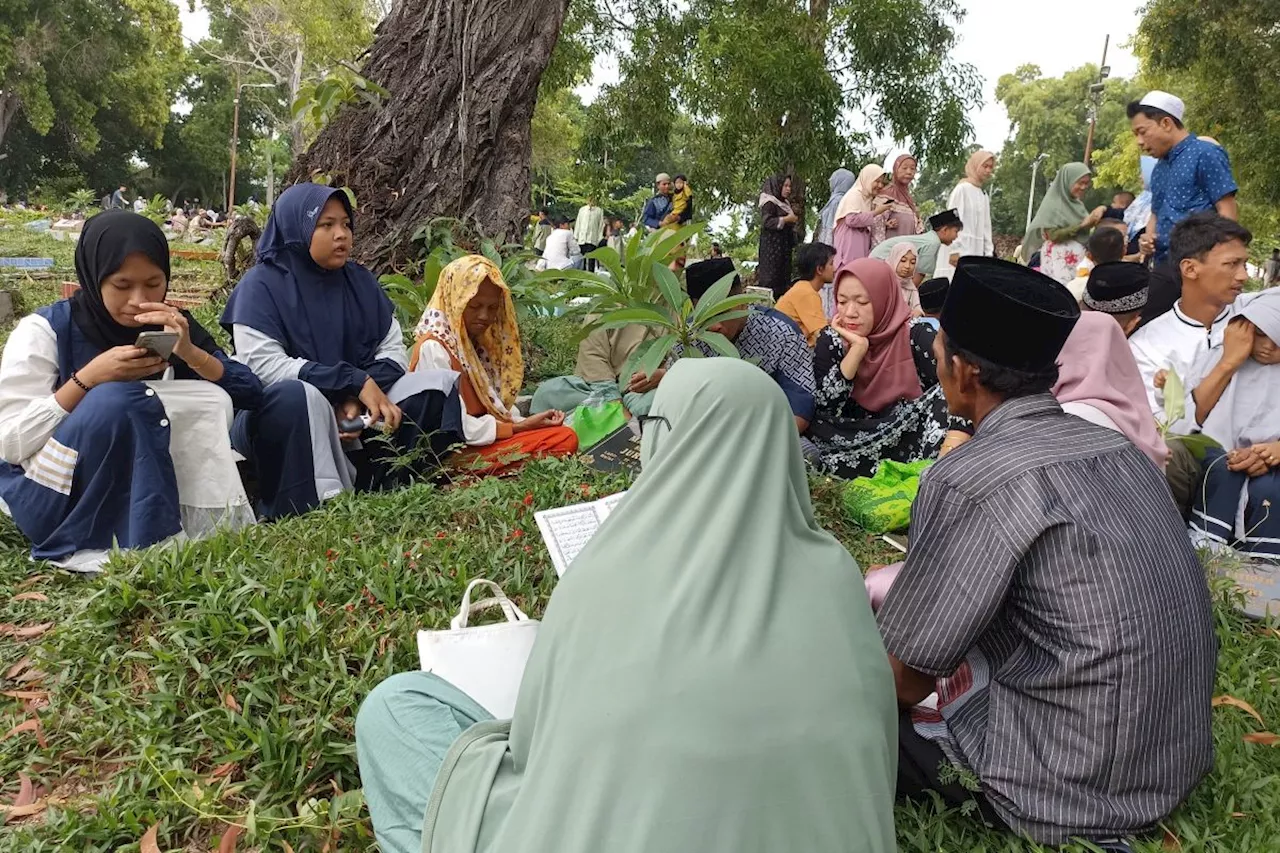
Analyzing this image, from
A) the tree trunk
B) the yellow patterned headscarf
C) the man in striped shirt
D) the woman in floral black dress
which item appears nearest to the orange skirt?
the yellow patterned headscarf

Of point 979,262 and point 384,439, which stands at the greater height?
point 979,262

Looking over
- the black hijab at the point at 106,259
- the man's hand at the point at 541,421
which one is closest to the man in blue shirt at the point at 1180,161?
the man's hand at the point at 541,421

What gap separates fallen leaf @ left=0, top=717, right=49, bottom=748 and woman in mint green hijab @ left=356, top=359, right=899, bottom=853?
1.42 m

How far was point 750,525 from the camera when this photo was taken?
4.78ft

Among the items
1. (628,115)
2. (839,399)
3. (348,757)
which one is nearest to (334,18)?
(628,115)

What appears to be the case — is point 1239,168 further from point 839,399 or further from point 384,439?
point 384,439

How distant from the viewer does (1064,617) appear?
1830 millimetres

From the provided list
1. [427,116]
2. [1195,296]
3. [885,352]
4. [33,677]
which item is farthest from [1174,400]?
[427,116]

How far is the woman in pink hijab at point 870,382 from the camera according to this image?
15.3 ft

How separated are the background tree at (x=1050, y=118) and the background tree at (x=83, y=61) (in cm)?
3346

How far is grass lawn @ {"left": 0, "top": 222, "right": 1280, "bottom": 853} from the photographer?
→ 216 cm

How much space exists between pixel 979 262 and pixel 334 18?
2246 cm

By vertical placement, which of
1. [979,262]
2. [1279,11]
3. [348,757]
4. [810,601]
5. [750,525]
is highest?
[1279,11]

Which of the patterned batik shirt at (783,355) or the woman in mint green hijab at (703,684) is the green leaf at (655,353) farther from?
the woman in mint green hijab at (703,684)
